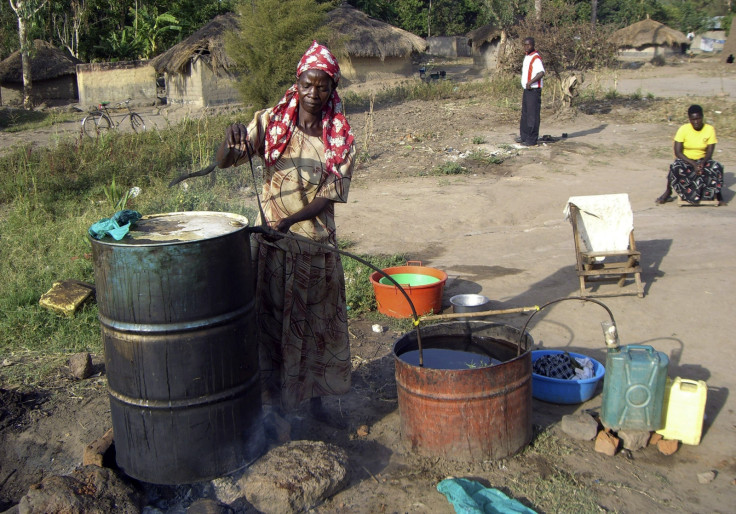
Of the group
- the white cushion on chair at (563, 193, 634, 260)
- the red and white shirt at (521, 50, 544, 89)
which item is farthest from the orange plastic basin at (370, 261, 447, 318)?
the red and white shirt at (521, 50, 544, 89)

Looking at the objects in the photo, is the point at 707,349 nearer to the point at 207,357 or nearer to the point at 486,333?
the point at 486,333

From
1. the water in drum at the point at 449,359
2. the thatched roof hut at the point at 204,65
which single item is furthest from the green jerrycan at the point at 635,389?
the thatched roof hut at the point at 204,65

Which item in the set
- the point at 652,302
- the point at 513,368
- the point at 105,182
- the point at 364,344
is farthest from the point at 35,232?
the point at 652,302

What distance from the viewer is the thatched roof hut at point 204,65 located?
18.3 meters

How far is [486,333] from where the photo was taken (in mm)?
3453

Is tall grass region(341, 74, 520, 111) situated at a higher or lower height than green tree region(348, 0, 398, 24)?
lower

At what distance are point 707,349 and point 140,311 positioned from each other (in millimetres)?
3590

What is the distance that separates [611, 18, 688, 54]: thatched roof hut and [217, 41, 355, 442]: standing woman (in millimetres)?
32655

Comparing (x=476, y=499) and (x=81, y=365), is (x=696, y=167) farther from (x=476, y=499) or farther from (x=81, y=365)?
(x=81, y=365)

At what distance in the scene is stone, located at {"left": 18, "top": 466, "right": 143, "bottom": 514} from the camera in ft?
7.66

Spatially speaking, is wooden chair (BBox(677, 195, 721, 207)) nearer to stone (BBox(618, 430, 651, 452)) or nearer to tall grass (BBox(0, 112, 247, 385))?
tall grass (BBox(0, 112, 247, 385))

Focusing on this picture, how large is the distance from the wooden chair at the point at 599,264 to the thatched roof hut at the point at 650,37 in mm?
29795

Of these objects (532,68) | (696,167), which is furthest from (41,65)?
(696,167)

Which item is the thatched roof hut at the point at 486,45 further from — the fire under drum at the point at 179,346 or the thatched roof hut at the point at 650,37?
the fire under drum at the point at 179,346
